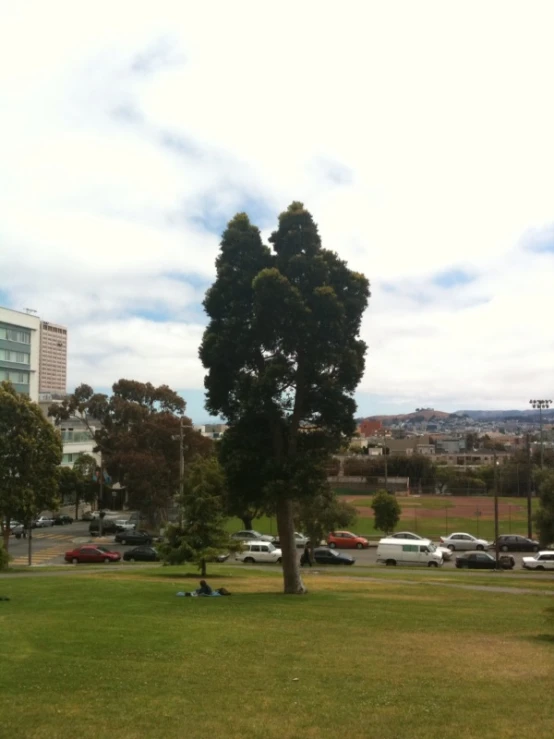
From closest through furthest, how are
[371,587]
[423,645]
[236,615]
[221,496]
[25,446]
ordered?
[423,645]
[236,615]
[371,587]
[221,496]
[25,446]

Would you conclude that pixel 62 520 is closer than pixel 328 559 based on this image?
No

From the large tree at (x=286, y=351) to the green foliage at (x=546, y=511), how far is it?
56.4 feet

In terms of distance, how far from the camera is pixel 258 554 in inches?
1850

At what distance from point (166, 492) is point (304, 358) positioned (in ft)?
141

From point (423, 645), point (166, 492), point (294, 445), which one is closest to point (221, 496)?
point (294, 445)

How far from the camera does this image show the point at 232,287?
80.6 ft

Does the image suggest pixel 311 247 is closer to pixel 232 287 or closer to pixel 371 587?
pixel 232 287

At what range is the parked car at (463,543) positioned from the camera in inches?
2094

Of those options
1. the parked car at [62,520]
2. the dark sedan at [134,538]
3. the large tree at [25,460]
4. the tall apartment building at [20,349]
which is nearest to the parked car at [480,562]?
the large tree at [25,460]

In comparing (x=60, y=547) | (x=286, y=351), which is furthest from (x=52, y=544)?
(x=286, y=351)

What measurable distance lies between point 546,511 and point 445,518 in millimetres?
33432

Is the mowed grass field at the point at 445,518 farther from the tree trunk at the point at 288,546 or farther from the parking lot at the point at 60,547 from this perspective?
the tree trunk at the point at 288,546

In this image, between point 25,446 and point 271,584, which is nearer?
point 271,584

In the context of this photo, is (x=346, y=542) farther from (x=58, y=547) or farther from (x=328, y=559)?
(x=58, y=547)
